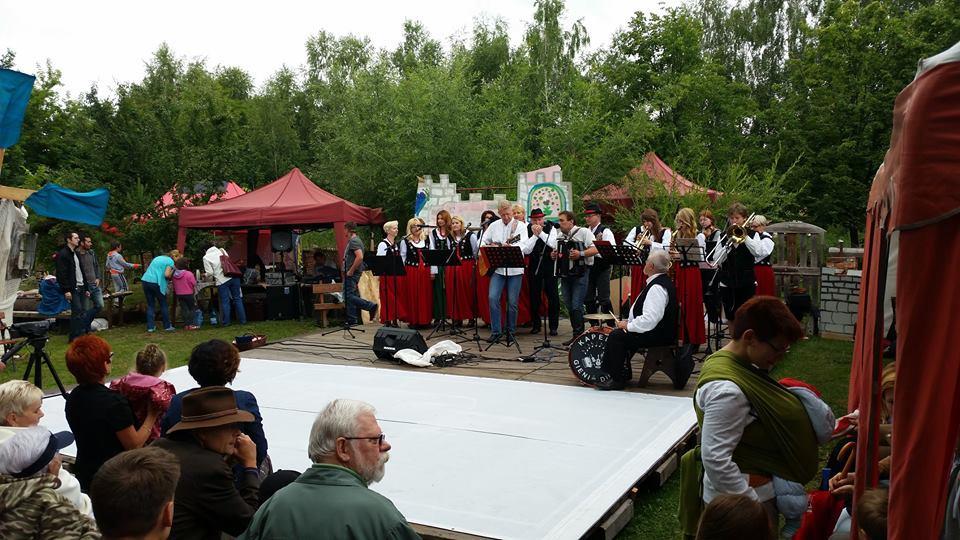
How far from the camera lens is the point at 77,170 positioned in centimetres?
1608

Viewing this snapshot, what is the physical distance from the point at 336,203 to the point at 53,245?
23.9ft

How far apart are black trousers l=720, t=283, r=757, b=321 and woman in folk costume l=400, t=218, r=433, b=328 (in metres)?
4.56

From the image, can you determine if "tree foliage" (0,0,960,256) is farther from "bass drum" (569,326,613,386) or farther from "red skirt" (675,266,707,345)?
"bass drum" (569,326,613,386)

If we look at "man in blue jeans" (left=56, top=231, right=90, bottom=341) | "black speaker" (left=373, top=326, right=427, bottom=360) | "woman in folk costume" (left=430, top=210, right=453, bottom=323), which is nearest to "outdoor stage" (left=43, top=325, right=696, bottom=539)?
"black speaker" (left=373, top=326, right=427, bottom=360)

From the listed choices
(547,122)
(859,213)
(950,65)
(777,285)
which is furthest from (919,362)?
(859,213)

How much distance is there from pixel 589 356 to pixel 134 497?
6125mm

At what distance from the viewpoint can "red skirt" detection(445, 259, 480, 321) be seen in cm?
1186

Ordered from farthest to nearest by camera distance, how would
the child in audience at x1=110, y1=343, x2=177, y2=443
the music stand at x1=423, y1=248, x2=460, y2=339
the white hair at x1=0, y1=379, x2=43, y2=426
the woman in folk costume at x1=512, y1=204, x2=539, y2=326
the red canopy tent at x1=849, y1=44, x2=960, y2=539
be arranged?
the woman in folk costume at x1=512, y1=204, x2=539, y2=326 → the music stand at x1=423, y1=248, x2=460, y2=339 → the child in audience at x1=110, y1=343, x2=177, y2=443 → the white hair at x1=0, y1=379, x2=43, y2=426 → the red canopy tent at x1=849, y1=44, x2=960, y2=539

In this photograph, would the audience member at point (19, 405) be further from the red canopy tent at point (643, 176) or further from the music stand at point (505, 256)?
the red canopy tent at point (643, 176)

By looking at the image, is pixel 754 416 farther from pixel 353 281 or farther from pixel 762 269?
pixel 353 281

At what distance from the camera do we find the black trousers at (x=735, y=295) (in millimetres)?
10172

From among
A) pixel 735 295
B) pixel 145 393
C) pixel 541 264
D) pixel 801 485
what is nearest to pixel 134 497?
pixel 145 393

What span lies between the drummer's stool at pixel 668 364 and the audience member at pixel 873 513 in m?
4.96

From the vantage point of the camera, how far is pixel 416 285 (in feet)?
39.9
